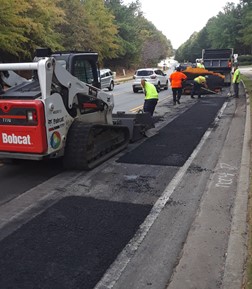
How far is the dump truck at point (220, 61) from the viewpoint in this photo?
27781 millimetres

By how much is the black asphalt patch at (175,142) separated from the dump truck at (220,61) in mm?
12147

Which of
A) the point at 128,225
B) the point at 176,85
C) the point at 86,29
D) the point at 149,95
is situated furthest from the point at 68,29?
the point at 128,225

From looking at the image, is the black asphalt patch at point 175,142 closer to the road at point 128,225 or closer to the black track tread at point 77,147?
the road at point 128,225

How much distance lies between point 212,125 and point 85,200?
778 centimetres

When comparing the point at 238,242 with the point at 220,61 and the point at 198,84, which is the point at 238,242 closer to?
the point at 198,84

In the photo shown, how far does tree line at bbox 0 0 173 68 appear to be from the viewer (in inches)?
1080

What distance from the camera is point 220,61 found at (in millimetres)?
28875

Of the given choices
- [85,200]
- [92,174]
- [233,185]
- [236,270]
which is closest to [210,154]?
[233,185]

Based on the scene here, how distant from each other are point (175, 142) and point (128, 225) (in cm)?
548

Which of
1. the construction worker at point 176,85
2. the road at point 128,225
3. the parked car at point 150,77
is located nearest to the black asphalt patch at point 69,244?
the road at point 128,225

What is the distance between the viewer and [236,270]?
13.6 ft

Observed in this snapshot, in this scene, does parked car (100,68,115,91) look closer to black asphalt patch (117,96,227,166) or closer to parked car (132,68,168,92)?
parked car (132,68,168,92)

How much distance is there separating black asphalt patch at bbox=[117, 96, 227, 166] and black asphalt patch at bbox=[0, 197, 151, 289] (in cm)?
276

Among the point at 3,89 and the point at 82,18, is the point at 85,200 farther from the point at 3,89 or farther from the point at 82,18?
the point at 82,18
